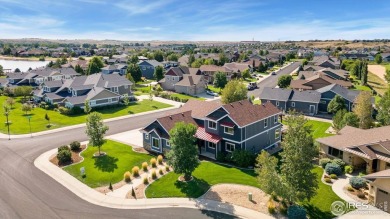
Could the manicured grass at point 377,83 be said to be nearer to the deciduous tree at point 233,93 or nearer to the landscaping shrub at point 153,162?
the deciduous tree at point 233,93

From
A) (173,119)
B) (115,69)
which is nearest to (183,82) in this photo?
(115,69)

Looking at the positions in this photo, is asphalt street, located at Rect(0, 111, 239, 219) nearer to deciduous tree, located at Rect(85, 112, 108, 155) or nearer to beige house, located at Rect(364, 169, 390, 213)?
deciduous tree, located at Rect(85, 112, 108, 155)

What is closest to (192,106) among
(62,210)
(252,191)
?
(252,191)

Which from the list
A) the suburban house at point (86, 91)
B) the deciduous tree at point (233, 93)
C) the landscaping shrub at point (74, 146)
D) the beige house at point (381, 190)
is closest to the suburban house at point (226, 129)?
the landscaping shrub at point (74, 146)

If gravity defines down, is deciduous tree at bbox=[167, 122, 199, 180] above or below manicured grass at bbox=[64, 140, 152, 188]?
above

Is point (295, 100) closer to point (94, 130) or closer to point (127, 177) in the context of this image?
point (94, 130)

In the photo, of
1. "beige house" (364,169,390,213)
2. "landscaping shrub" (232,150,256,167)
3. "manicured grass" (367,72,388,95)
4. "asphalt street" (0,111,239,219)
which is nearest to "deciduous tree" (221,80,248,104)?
"landscaping shrub" (232,150,256,167)
